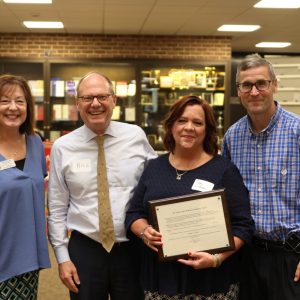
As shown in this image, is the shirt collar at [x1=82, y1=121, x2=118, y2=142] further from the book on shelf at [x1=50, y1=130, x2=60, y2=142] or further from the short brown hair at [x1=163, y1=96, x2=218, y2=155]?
the book on shelf at [x1=50, y1=130, x2=60, y2=142]

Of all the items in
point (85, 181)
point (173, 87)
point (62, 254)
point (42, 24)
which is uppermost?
point (42, 24)

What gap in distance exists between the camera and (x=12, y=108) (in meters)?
2.28

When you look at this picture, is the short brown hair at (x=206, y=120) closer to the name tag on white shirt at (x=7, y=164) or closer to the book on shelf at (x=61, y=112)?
the name tag on white shirt at (x=7, y=164)

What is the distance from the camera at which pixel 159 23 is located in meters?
8.03

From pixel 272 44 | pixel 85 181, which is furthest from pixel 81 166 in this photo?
pixel 272 44

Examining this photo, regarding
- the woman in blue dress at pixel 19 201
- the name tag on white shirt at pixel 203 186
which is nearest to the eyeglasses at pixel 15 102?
the woman in blue dress at pixel 19 201

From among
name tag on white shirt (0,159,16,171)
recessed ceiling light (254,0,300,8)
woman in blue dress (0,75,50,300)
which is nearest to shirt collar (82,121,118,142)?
woman in blue dress (0,75,50,300)

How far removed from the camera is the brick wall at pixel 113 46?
9086 millimetres

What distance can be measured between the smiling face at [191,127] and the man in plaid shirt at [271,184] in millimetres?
271

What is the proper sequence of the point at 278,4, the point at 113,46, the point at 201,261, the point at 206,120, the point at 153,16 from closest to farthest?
the point at 201,261
the point at 206,120
the point at 278,4
the point at 153,16
the point at 113,46

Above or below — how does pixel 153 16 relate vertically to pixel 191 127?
above

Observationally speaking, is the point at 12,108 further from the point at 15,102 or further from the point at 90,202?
the point at 90,202

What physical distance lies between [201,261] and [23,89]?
127cm

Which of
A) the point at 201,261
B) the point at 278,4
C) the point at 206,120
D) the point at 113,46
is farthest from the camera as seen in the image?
the point at 113,46
